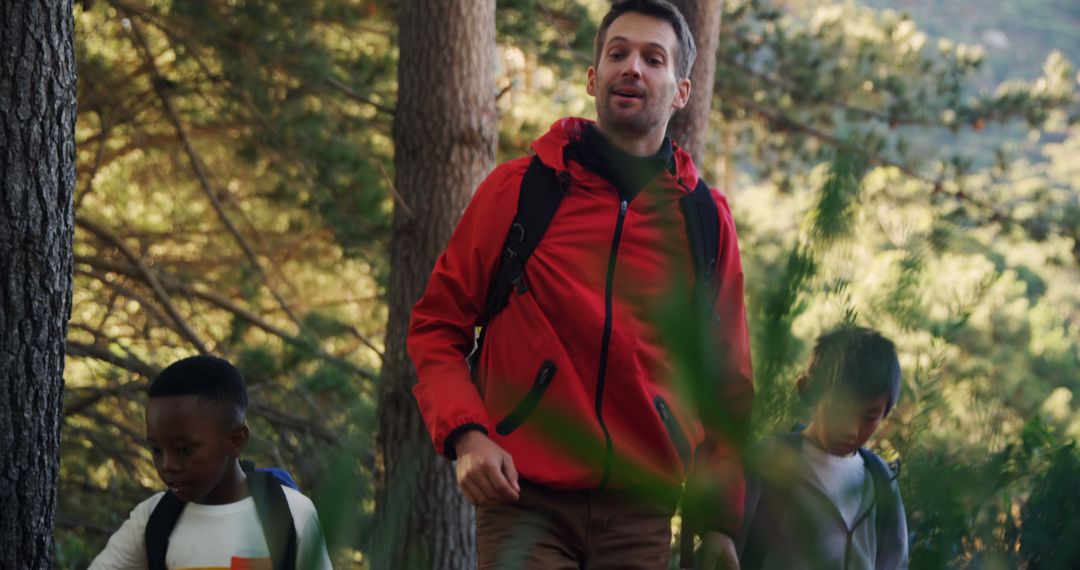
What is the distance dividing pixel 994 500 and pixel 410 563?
44 cm

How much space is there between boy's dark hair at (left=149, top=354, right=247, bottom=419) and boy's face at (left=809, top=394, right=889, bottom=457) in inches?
92.1

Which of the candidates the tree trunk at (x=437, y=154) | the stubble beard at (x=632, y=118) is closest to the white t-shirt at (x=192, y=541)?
the stubble beard at (x=632, y=118)

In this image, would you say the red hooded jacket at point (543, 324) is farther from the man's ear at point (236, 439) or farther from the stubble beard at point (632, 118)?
the man's ear at point (236, 439)

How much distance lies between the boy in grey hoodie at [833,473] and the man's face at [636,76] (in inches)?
78.6

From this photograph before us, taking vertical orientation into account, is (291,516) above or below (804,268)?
below

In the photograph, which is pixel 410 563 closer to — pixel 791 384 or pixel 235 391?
pixel 791 384

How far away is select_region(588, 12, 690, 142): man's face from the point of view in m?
2.87

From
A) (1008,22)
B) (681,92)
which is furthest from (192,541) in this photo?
(1008,22)

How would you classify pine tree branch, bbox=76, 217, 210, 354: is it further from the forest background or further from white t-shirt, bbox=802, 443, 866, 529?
white t-shirt, bbox=802, 443, 866, 529

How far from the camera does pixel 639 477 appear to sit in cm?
106

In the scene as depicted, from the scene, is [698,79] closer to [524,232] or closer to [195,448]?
[524,232]

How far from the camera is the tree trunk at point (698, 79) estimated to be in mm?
5539

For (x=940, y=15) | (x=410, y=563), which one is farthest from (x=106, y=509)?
(x=940, y=15)

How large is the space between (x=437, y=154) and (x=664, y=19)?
150 inches
